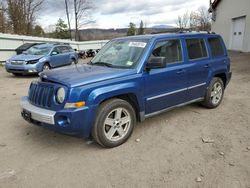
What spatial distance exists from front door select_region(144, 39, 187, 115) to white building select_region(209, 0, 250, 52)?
1430 centimetres

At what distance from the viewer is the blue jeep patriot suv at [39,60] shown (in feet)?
36.5

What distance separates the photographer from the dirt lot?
3.05 m

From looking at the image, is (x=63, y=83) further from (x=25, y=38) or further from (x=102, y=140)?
(x=25, y=38)

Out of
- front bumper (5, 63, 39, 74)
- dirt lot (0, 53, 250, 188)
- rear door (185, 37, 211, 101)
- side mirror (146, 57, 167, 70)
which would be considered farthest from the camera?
front bumper (5, 63, 39, 74)

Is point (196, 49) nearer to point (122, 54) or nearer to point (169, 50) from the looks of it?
point (169, 50)

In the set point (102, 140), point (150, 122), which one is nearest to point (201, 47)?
point (150, 122)

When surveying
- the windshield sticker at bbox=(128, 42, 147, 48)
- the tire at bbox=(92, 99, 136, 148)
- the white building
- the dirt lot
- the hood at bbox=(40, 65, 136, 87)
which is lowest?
the dirt lot

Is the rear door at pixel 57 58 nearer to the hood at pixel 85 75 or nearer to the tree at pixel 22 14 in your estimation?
the hood at pixel 85 75

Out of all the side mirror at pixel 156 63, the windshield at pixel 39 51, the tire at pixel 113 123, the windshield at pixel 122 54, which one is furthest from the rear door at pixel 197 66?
the windshield at pixel 39 51

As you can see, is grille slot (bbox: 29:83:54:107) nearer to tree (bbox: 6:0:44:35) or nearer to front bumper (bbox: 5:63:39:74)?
front bumper (bbox: 5:63:39:74)

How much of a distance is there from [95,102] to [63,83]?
0.55 metres

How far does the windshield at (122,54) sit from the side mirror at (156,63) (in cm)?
22

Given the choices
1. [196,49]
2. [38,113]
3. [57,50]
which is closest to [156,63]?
[196,49]

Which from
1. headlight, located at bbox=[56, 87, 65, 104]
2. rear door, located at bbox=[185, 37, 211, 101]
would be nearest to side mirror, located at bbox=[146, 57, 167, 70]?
rear door, located at bbox=[185, 37, 211, 101]
